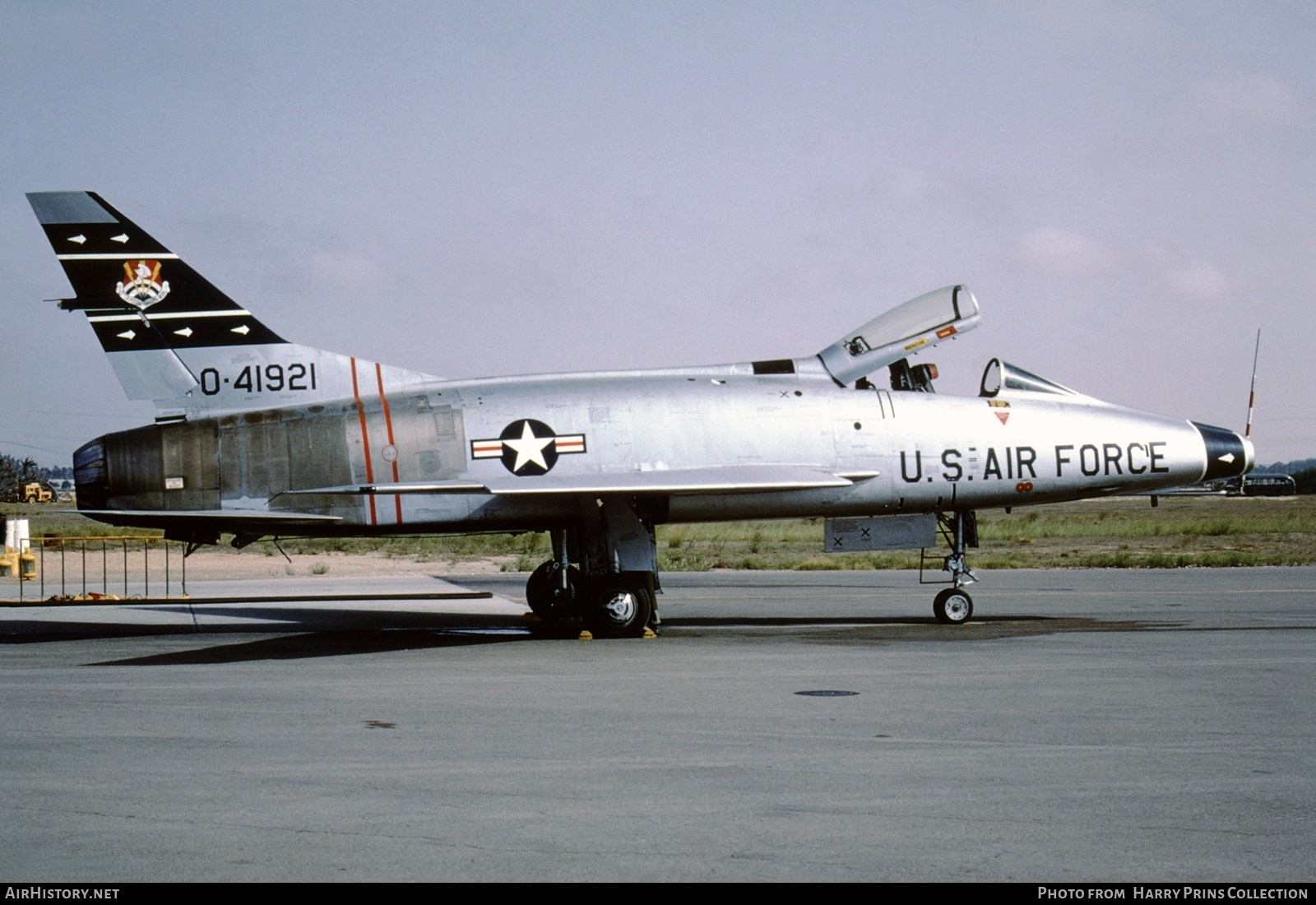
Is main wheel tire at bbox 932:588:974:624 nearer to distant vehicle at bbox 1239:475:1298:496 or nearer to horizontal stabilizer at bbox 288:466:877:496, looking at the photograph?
horizontal stabilizer at bbox 288:466:877:496

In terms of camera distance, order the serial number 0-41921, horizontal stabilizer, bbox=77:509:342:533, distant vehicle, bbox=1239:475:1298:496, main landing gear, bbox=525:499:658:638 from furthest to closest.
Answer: distant vehicle, bbox=1239:475:1298:496, the serial number 0-41921, main landing gear, bbox=525:499:658:638, horizontal stabilizer, bbox=77:509:342:533

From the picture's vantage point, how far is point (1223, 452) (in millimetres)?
17906

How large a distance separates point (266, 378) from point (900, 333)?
853 centimetres

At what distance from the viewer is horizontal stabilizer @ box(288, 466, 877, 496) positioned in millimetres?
15375

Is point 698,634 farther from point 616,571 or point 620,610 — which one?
point 616,571

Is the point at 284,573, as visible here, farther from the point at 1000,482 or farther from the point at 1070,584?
the point at 1000,482

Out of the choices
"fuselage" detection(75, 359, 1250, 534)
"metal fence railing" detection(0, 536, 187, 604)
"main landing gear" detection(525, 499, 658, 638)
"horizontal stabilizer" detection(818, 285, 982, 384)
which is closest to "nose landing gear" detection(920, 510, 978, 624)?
"fuselage" detection(75, 359, 1250, 534)

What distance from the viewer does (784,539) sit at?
180 ft

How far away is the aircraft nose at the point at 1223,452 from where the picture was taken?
702 inches

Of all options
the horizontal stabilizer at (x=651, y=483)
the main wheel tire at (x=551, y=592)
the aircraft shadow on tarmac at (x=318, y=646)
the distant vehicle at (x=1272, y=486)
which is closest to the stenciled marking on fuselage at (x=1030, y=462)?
the horizontal stabilizer at (x=651, y=483)

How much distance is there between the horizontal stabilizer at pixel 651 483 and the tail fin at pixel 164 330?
1.69m

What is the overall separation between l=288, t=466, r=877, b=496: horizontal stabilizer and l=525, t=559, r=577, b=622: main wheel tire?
2061mm

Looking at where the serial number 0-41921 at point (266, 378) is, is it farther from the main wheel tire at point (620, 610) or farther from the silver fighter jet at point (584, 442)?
the main wheel tire at point (620, 610)

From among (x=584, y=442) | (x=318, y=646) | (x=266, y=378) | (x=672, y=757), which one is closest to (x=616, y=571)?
(x=584, y=442)
